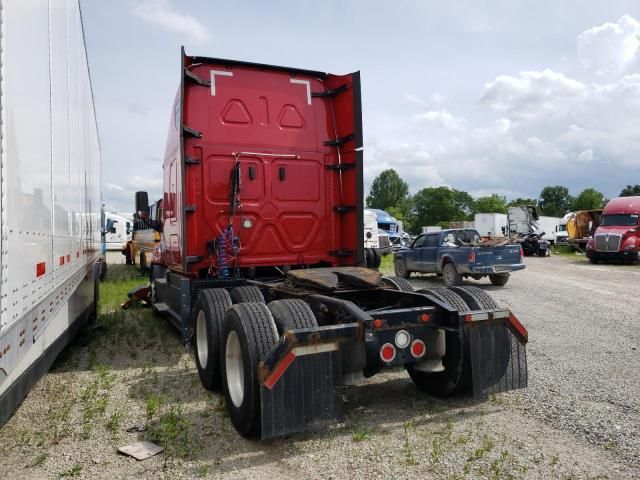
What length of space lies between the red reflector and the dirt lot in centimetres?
135

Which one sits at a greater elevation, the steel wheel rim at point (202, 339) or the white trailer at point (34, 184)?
the white trailer at point (34, 184)

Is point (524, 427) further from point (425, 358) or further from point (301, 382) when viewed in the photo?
point (301, 382)

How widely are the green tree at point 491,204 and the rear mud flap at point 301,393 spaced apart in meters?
120

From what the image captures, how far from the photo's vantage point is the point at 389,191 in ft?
366

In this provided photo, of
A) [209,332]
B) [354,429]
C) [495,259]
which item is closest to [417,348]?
[354,429]

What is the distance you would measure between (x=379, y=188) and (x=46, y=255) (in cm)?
11150

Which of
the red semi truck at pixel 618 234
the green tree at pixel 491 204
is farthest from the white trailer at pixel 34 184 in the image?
the green tree at pixel 491 204

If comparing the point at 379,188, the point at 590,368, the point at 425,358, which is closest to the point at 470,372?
the point at 425,358

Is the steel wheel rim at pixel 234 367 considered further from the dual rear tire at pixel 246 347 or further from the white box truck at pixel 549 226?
the white box truck at pixel 549 226

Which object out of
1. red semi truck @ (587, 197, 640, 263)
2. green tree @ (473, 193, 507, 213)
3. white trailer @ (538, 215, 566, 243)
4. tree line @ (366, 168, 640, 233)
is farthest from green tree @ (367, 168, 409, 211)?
red semi truck @ (587, 197, 640, 263)

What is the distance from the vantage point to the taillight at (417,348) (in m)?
4.19

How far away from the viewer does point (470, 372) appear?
4.23 meters

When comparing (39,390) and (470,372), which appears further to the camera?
(39,390)

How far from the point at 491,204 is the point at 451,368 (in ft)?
403
